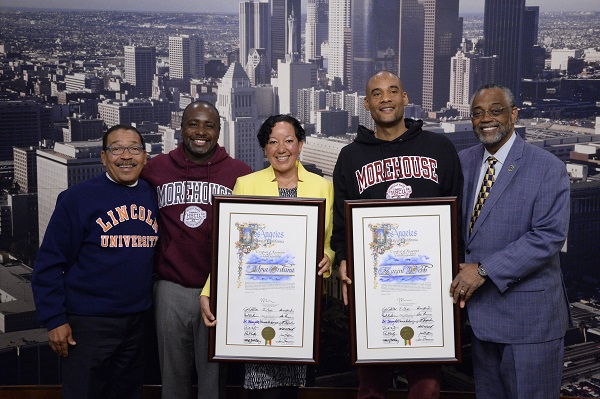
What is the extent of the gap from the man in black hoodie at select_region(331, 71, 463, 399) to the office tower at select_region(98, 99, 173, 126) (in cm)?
331

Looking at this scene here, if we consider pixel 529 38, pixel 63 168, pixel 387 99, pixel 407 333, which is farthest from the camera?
pixel 529 38

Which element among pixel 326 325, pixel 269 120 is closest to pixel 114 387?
pixel 269 120

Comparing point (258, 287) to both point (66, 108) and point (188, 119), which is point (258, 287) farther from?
point (66, 108)

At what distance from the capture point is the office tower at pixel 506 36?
577 centimetres

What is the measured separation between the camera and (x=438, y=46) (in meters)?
6.11

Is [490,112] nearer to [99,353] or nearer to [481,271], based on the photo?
[481,271]

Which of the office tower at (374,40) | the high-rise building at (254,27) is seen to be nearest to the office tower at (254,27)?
the high-rise building at (254,27)

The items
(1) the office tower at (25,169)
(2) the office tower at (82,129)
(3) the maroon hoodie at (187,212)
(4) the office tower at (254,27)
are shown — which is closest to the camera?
(3) the maroon hoodie at (187,212)

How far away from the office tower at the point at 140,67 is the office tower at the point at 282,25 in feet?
3.47

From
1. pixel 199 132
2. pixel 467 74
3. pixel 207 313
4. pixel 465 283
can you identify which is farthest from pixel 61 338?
pixel 467 74

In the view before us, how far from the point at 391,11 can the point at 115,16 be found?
7.92 feet

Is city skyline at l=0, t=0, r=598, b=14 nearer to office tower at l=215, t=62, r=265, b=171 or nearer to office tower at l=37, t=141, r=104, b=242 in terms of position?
office tower at l=215, t=62, r=265, b=171

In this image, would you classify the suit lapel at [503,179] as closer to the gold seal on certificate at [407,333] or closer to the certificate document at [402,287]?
the certificate document at [402,287]

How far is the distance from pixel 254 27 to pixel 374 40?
1.10m
